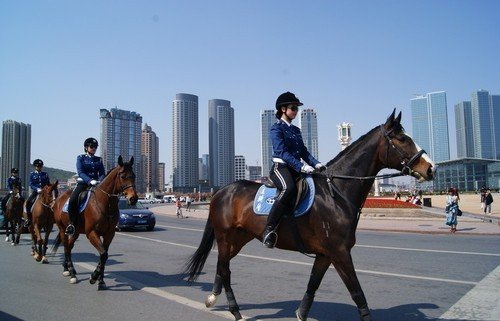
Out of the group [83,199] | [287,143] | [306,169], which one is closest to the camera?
[306,169]

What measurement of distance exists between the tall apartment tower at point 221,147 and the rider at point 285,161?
146 metres

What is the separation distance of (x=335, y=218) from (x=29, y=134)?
273ft

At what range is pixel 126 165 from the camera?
8.73 meters

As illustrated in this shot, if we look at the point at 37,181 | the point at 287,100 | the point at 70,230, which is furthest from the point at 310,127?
the point at 287,100

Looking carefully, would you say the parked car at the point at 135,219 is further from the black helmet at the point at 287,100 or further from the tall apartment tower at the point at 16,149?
the tall apartment tower at the point at 16,149

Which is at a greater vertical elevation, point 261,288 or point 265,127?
point 265,127

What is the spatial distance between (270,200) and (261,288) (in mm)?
2918

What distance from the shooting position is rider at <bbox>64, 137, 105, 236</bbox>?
9191 mm

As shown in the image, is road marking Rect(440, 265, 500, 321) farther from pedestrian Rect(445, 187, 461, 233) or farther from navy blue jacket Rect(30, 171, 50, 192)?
pedestrian Rect(445, 187, 461, 233)

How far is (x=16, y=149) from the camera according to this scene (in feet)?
240

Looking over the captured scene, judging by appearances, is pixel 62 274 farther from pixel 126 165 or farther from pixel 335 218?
pixel 335 218

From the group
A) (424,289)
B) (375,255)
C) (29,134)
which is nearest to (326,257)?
(424,289)

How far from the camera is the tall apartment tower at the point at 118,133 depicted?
106 meters

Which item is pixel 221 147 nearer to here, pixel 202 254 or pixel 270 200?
pixel 202 254
